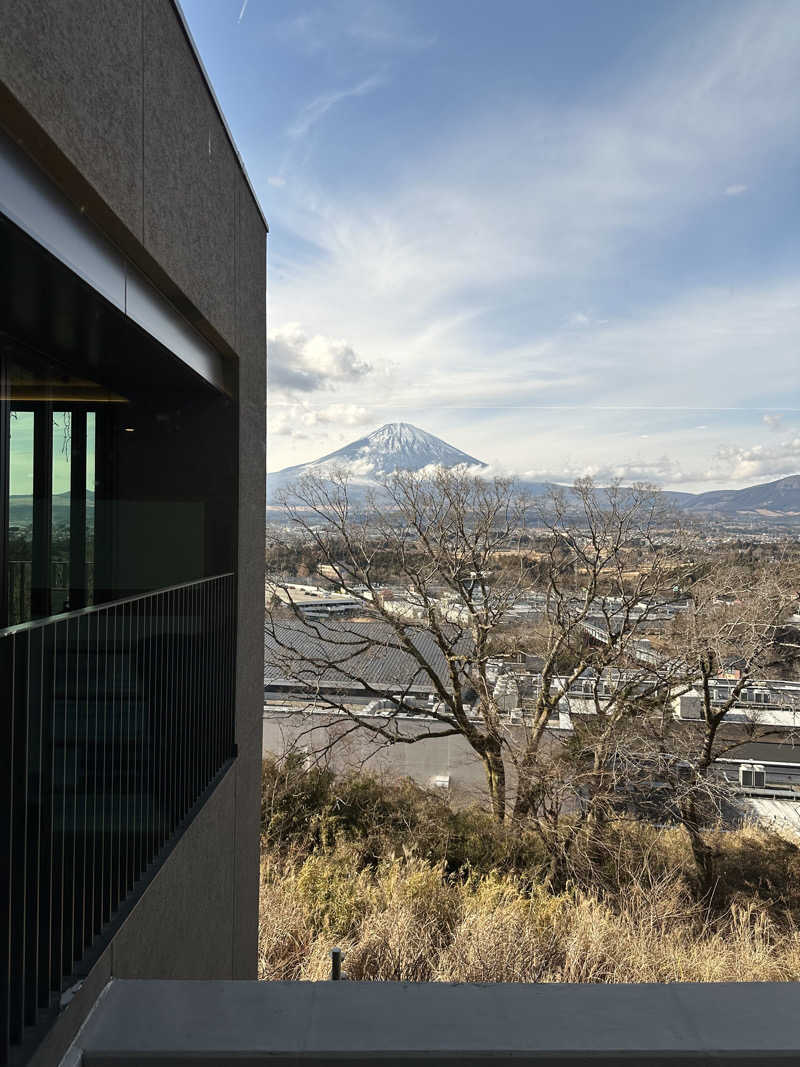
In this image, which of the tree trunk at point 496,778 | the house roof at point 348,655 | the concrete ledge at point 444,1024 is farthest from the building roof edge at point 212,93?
the tree trunk at point 496,778

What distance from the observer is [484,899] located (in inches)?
317

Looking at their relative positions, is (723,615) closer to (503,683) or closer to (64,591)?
(503,683)

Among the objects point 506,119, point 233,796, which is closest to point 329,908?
point 233,796

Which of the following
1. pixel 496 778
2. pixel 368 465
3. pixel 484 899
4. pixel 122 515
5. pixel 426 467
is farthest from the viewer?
pixel 368 465

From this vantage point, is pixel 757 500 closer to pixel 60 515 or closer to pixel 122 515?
pixel 122 515

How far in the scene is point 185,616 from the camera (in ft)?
8.19

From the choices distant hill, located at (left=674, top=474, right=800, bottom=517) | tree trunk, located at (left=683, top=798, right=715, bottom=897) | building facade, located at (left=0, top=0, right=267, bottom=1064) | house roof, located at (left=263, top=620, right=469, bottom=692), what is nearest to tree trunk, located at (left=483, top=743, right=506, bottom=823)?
house roof, located at (left=263, top=620, right=469, bottom=692)

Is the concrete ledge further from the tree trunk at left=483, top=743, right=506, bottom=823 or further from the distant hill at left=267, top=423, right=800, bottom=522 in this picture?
the tree trunk at left=483, top=743, right=506, bottom=823

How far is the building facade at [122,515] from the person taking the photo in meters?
1.37

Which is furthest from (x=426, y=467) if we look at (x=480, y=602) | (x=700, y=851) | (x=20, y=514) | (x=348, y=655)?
(x=20, y=514)

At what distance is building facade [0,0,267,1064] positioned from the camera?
4.51 ft

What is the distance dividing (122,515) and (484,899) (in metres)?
6.81

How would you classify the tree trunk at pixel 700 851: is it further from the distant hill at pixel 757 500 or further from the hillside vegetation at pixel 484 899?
the distant hill at pixel 757 500

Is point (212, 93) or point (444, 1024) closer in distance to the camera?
point (444, 1024)
